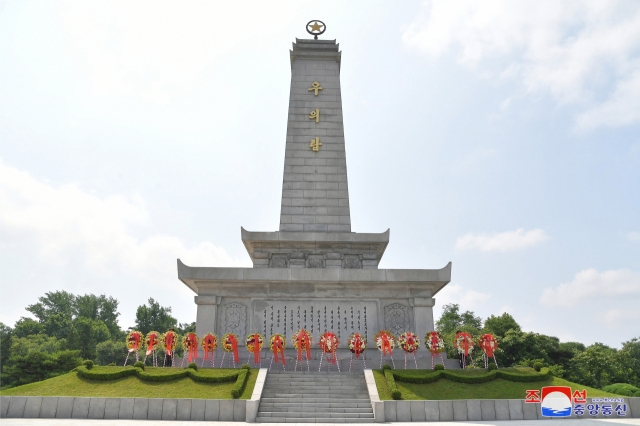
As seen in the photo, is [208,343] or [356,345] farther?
[208,343]

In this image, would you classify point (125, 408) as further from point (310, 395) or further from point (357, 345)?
point (357, 345)

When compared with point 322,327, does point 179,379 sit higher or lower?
lower

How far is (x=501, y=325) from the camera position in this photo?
31000 millimetres

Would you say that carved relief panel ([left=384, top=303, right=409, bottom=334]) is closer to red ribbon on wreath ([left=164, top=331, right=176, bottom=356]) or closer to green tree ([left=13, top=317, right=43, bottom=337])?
red ribbon on wreath ([left=164, top=331, right=176, bottom=356])

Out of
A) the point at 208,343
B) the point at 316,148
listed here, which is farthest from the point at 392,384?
the point at 316,148

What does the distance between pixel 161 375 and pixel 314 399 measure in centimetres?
351

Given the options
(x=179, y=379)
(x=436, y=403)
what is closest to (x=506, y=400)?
(x=436, y=403)

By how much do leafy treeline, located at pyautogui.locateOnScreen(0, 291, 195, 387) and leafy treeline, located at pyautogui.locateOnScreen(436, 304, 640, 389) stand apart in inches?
849

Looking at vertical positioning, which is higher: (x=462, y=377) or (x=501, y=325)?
(x=501, y=325)

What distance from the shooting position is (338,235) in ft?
52.2

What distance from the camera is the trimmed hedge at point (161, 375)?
10.2 meters

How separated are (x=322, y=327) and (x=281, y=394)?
142 inches

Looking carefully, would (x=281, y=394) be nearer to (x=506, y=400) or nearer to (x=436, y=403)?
(x=436, y=403)

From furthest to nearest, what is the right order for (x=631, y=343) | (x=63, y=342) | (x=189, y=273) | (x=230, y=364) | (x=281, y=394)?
(x=63, y=342) < (x=631, y=343) < (x=189, y=273) < (x=230, y=364) < (x=281, y=394)
